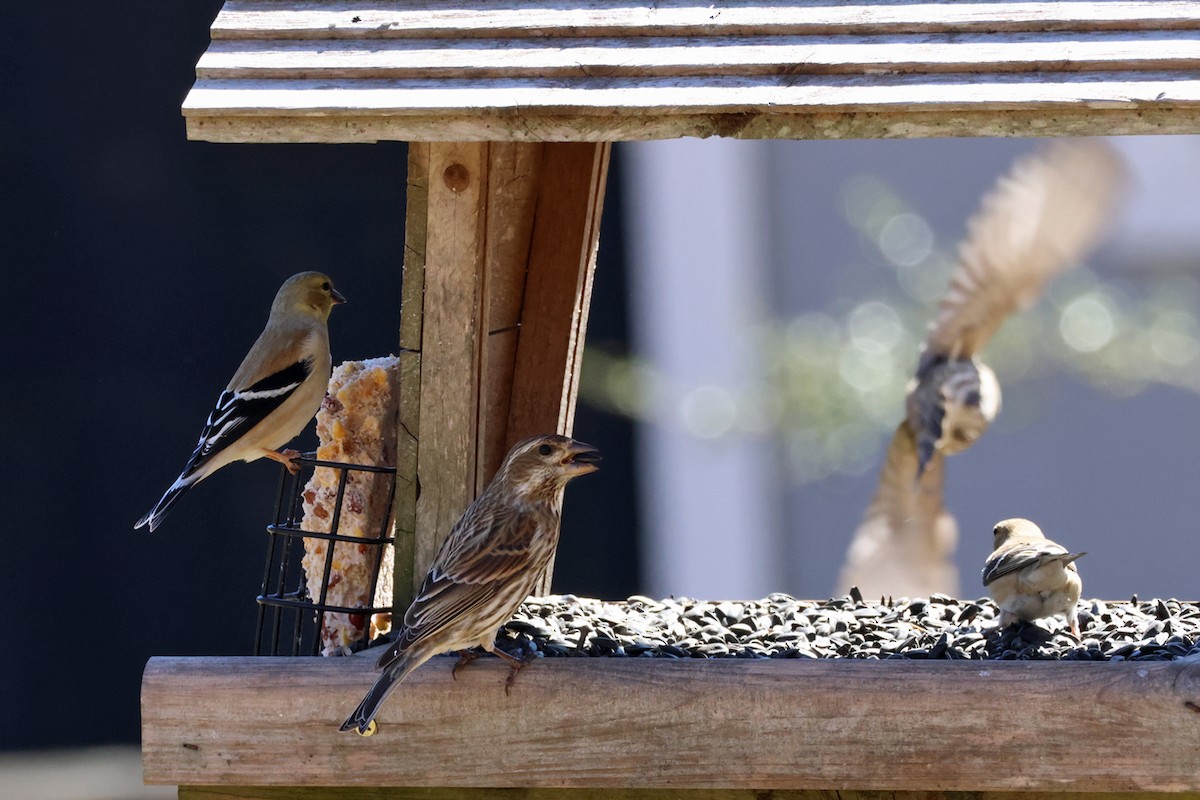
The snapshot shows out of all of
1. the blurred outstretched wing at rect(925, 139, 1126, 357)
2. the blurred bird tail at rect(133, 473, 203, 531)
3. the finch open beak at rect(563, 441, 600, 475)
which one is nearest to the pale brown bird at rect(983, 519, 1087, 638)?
the finch open beak at rect(563, 441, 600, 475)

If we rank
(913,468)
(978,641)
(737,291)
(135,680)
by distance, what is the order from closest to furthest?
(978,641), (913,468), (135,680), (737,291)

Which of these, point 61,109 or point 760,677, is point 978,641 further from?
point 61,109

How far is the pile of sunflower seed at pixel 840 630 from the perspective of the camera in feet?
10.5

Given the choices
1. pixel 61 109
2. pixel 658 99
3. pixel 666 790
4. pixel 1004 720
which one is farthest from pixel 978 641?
pixel 61 109

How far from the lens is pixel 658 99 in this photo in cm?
262

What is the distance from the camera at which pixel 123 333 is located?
19.3 ft

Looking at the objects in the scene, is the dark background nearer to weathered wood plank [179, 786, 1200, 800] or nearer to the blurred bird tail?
the blurred bird tail

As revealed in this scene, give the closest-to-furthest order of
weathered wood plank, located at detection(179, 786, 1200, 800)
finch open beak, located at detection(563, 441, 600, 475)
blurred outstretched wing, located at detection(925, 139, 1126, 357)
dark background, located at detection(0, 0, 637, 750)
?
weathered wood plank, located at detection(179, 786, 1200, 800)
finch open beak, located at detection(563, 441, 600, 475)
blurred outstretched wing, located at detection(925, 139, 1126, 357)
dark background, located at detection(0, 0, 637, 750)

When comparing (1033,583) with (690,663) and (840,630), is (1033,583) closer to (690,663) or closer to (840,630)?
(840,630)

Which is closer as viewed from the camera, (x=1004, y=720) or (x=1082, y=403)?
(x=1004, y=720)

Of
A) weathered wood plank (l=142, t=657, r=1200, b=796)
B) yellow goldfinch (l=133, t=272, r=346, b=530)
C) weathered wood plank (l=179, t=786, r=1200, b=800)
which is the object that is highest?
yellow goldfinch (l=133, t=272, r=346, b=530)

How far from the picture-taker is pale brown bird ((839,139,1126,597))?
4734 millimetres

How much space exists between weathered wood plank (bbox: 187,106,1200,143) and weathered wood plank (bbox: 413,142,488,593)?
0.40 metres

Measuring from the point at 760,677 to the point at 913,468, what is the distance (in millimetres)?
2397
